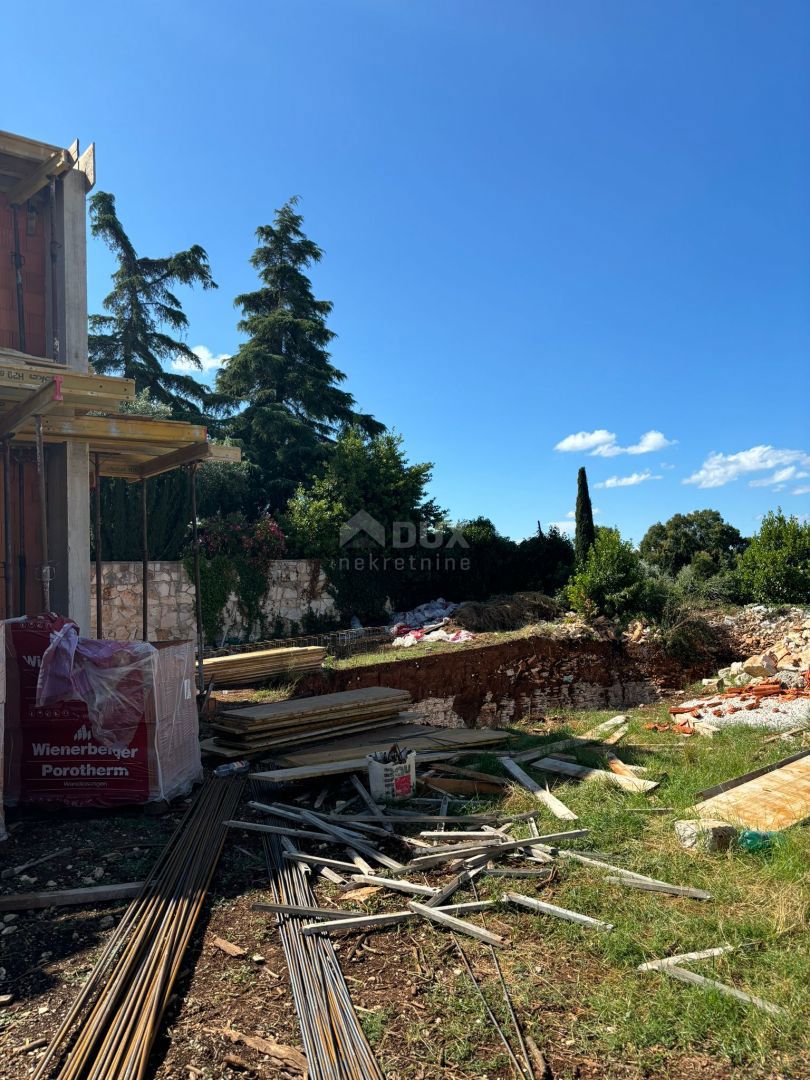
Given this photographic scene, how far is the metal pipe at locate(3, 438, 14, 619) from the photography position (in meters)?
7.09

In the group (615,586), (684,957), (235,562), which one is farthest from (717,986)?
(615,586)

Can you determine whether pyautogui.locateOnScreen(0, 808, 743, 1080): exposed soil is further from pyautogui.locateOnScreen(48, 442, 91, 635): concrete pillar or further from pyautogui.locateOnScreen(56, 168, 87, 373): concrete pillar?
pyautogui.locateOnScreen(56, 168, 87, 373): concrete pillar

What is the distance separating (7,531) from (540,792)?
5.82m

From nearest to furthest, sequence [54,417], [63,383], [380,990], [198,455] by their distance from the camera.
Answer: [380,990]
[63,383]
[54,417]
[198,455]

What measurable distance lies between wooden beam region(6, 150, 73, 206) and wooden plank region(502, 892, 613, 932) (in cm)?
894

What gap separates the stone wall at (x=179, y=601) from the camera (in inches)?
545

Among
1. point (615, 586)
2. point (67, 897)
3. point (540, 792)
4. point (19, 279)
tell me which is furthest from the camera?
point (615, 586)

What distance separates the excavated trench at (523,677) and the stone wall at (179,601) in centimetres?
446

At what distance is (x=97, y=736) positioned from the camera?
17.4 ft

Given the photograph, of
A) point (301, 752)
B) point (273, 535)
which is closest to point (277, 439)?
point (273, 535)

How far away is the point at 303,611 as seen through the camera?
17453 millimetres

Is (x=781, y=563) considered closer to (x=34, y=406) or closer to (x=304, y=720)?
(x=304, y=720)

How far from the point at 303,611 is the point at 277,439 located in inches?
288

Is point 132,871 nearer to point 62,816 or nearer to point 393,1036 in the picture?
point 62,816
